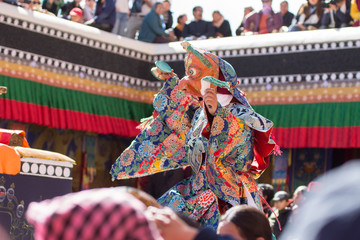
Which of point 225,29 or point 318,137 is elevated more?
point 225,29

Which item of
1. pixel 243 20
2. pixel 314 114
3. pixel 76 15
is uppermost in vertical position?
pixel 243 20

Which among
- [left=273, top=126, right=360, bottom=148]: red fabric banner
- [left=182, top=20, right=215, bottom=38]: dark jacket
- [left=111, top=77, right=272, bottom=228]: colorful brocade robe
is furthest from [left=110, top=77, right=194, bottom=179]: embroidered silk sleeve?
[left=182, top=20, right=215, bottom=38]: dark jacket

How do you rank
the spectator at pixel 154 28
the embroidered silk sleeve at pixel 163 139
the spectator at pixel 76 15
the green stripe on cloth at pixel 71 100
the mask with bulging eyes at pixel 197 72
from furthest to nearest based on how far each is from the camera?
1. the spectator at pixel 154 28
2. the spectator at pixel 76 15
3. the green stripe on cloth at pixel 71 100
4. the embroidered silk sleeve at pixel 163 139
5. the mask with bulging eyes at pixel 197 72

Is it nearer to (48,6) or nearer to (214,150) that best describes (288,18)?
(48,6)

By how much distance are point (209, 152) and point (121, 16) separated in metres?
6.18

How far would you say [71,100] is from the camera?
30.1 ft

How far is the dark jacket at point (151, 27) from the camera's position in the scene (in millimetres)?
9836

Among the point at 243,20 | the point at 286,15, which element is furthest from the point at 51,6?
the point at 286,15

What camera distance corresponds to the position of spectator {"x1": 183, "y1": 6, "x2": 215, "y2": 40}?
32.7 ft

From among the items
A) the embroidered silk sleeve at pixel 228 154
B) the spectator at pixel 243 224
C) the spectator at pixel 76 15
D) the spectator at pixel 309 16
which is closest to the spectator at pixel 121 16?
the spectator at pixel 76 15

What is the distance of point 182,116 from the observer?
15.0 ft

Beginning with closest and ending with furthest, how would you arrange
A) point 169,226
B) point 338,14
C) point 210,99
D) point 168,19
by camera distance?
point 169,226 < point 210,99 < point 338,14 < point 168,19

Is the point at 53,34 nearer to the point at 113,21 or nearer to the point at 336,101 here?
the point at 113,21

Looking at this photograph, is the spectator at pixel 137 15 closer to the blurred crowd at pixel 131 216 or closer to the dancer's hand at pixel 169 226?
the dancer's hand at pixel 169 226
